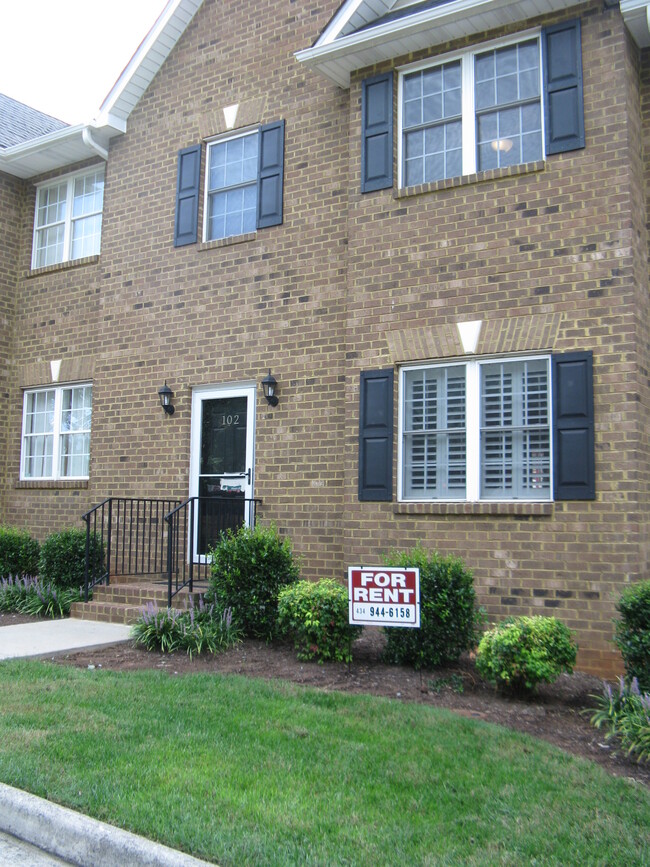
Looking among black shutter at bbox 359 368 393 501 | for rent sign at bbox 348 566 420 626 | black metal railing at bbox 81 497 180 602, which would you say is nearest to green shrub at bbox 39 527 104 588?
black metal railing at bbox 81 497 180 602

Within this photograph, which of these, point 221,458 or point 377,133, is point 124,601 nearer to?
point 221,458

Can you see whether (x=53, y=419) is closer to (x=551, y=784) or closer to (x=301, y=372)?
(x=301, y=372)

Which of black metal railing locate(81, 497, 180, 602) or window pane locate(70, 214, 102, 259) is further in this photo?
window pane locate(70, 214, 102, 259)

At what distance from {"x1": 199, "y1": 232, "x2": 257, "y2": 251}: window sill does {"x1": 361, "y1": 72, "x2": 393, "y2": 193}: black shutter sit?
6.38 ft

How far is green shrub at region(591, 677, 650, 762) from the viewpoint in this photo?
5.04m

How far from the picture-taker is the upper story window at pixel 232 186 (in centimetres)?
1102

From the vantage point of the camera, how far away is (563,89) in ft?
27.1

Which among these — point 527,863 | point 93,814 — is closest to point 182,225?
point 93,814

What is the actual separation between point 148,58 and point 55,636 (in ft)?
26.4

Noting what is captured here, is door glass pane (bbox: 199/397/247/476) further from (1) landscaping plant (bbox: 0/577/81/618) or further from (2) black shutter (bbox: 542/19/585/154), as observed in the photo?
(2) black shutter (bbox: 542/19/585/154)

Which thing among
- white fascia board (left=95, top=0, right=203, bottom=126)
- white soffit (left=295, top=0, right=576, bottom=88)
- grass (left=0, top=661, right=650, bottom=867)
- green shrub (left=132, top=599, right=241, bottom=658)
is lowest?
grass (left=0, top=661, right=650, bottom=867)

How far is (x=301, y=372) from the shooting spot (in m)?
10.1

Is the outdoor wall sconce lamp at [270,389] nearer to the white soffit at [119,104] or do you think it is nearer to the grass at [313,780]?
the grass at [313,780]

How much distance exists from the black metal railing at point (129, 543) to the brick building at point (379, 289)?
0.29m
